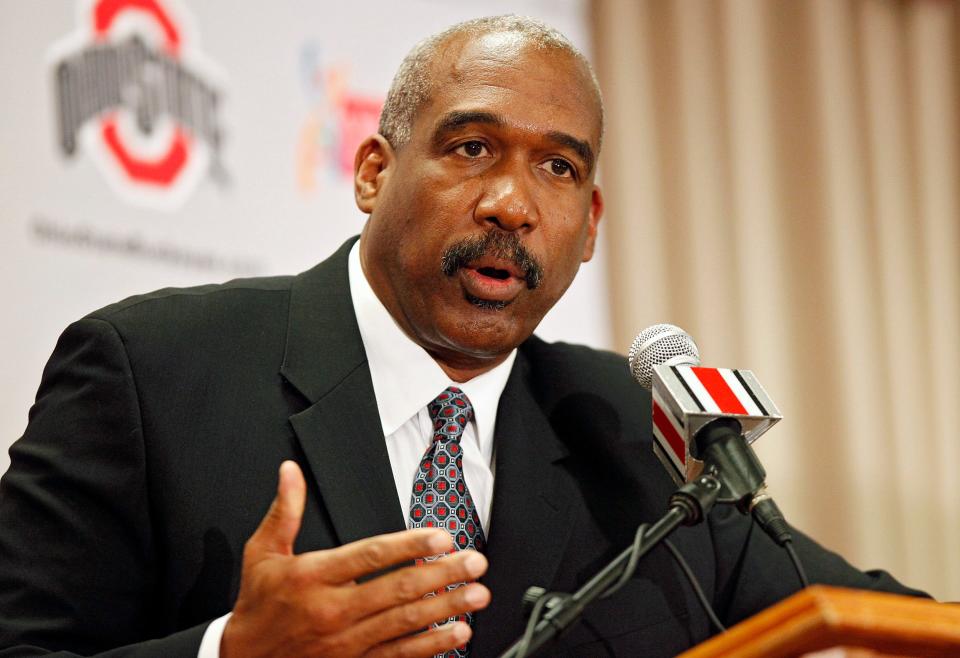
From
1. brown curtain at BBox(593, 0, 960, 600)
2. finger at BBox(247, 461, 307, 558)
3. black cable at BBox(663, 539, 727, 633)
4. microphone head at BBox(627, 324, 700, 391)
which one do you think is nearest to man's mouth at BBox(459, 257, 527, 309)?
microphone head at BBox(627, 324, 700, 391)

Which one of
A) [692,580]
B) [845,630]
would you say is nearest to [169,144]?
[692,580]

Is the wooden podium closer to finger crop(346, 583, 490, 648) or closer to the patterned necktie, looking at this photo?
finger crop(346, 583, 490, 648)

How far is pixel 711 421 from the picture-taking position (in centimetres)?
161

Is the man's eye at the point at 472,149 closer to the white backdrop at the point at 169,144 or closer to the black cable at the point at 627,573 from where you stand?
the black cable at the point at 627,573

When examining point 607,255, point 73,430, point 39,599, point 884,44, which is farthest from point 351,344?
point 884,44

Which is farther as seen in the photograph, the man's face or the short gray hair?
the short gray hair

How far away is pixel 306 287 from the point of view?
2.20m

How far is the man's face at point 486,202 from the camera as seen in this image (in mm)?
2035

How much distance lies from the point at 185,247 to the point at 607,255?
1.75m

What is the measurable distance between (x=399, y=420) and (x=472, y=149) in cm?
50

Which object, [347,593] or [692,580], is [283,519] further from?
[692,580]

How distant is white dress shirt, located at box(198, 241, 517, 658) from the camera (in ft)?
6.70

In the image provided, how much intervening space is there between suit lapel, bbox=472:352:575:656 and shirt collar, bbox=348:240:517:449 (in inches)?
1.3

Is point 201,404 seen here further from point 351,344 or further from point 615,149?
point 615,149
